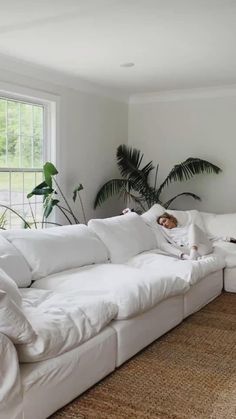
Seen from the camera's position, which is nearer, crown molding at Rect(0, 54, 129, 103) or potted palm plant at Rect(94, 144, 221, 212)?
crown molding at Rect(0, 54, 129, 103)

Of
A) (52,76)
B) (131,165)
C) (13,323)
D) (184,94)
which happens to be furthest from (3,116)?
(13,323)

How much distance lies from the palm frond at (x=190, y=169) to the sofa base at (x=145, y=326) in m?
2.53

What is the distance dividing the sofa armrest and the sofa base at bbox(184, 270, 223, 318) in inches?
77.4

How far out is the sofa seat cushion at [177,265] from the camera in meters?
3.74

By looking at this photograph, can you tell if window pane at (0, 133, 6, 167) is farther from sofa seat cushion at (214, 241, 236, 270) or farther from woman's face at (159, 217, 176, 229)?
sofa seat cushion at (214, 241, 236, 270)

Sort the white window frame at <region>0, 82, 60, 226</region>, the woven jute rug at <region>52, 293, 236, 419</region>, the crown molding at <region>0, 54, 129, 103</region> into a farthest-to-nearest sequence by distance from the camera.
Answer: the white window frame at <region>0, 82, 60, 226</region> < the crown molding at <region>0, 54, 129, 103</region> < the woven jute rug at <region>52, 293, 236, 419</region>

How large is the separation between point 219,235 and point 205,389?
2822 millimetres

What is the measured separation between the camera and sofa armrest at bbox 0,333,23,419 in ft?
6.35

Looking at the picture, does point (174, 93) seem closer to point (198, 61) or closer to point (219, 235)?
point (198, 61)

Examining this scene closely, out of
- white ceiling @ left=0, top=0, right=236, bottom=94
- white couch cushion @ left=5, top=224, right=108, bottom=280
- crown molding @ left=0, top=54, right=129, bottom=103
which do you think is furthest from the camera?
crown molding @ left=0, top=54, right=129, bottom=103

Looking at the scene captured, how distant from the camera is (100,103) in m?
5.77

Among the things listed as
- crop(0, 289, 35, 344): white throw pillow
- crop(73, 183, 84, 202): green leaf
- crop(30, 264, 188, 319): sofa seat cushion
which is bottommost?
crop(30, 264, 188, 319): sofa seat cushion

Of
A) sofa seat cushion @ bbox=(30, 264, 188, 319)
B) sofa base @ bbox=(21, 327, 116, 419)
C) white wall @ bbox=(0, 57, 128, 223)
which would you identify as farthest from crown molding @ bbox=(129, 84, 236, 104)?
sofa base @ bbox=(21, 327, 116, 419)

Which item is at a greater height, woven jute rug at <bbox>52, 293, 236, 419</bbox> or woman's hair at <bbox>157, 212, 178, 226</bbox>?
woman's hair at <bbox>157, 212, 178, 226</bbox>
